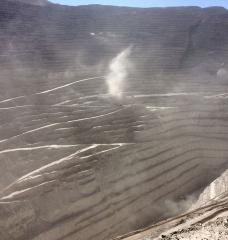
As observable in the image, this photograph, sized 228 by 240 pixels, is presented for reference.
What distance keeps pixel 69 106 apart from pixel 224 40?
1003 centimetres

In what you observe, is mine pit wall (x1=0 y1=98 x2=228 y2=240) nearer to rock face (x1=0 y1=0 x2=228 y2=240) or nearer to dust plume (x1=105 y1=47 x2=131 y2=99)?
rock face (x1=0 y1=0 x2=228 y2=240)

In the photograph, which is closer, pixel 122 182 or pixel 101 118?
pixel 122 182

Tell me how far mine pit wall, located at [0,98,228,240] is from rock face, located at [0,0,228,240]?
25mm

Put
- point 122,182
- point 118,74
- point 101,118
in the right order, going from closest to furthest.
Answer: point 122,182
point 101,118
point 118,74

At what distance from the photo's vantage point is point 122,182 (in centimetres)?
1045

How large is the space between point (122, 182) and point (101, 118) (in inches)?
105

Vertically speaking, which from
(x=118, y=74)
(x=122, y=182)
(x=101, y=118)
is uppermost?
(x=118, y=74)

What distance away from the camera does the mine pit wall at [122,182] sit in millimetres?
8789

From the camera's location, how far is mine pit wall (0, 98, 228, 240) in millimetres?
8789

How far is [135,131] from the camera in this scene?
480 inches

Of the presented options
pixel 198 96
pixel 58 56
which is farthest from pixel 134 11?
pixel 198 96

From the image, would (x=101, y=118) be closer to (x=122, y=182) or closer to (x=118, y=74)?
(x=122, y=182)

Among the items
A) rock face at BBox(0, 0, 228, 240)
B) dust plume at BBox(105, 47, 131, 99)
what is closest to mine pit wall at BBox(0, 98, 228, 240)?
rock face at BBox(0, 0, 228, 240)

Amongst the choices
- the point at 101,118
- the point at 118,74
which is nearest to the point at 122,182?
the point at 101,118
